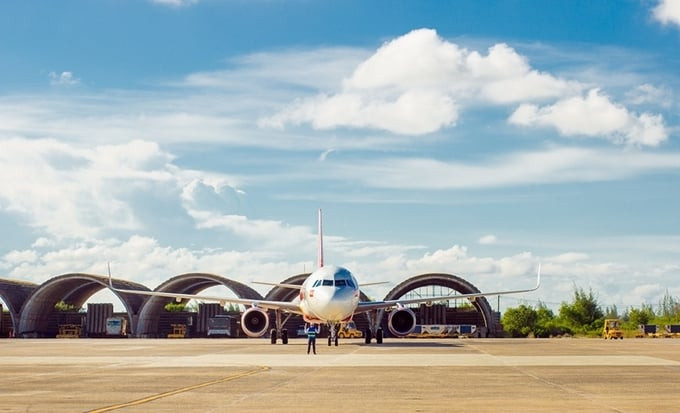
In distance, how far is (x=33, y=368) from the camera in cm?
2781

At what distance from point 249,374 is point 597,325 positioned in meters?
81.1

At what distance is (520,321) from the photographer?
9381 cm

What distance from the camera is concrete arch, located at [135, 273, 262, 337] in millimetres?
79819

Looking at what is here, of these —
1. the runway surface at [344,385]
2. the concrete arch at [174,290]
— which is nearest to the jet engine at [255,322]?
the runway surface at [344,385]

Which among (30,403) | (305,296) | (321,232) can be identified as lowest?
(30,403)

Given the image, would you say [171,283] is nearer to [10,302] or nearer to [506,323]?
[10,302]

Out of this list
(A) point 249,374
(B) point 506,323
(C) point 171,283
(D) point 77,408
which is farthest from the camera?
(B) point 506,323

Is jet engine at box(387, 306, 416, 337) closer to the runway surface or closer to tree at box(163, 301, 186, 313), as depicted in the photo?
the runway surface

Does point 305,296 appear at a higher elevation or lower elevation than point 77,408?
higher

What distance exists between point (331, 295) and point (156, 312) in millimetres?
45270

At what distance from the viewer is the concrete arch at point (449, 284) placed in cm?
7919

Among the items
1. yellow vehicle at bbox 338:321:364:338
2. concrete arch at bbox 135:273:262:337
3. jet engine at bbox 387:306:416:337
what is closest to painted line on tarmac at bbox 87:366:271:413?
jet engine at bbox 387:306:416:337

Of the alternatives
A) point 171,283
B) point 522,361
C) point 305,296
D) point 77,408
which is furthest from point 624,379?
point 171,283

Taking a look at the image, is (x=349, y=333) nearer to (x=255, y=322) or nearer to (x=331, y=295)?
(x=255, y=322)
